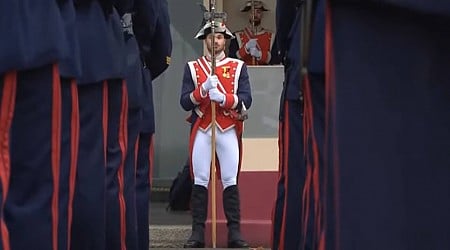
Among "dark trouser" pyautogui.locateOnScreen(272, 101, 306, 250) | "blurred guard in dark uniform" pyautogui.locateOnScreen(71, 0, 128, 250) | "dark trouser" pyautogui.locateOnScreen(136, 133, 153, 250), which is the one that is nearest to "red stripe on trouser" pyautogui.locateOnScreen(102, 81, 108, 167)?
"blurred guard in dark uniform" pyautogui.locateOnScreen(71, 0, 128, 250)

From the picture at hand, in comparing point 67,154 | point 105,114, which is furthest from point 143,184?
point 67,154

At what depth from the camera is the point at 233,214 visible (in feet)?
23.1

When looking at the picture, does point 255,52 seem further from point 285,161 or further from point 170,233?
point 285,161

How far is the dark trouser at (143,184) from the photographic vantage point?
199 inches

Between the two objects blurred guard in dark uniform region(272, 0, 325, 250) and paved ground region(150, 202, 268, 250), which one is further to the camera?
paved ground region(150, 202, 268, 250)

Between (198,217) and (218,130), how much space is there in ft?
1.92

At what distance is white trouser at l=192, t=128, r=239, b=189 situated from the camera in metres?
7.11

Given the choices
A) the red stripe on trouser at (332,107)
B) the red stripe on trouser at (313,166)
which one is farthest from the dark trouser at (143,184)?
the red stripe on trouser at (332,107)

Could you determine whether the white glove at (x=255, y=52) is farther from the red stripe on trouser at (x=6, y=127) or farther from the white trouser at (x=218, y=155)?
the red stripe on trouser at (x=6, y=127)

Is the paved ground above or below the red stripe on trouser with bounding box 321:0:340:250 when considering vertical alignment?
below

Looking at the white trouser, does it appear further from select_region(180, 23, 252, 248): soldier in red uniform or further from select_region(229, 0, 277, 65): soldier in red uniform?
select_region(229, 0, 277, 65): soldier in red uniform

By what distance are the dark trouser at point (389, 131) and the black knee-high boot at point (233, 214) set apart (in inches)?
190

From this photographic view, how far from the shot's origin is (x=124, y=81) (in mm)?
3947

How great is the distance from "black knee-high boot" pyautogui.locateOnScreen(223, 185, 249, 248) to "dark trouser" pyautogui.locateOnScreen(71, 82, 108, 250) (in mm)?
3446
